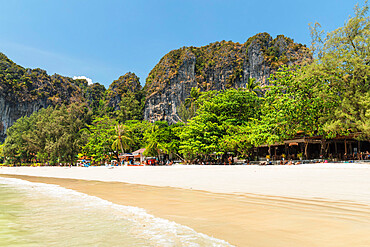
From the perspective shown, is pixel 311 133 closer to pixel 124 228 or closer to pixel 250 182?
pixel 250 182

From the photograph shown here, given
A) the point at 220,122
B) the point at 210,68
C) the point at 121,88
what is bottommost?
the point at 220,122

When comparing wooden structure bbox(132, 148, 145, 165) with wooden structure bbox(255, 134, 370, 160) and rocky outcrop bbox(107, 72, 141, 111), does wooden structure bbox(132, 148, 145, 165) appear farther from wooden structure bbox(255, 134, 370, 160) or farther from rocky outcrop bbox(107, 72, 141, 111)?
rocky outcrop bbox(107, 72, 141, 111)

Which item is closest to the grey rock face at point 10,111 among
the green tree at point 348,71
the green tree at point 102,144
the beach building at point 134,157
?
the green tree at point 102,144

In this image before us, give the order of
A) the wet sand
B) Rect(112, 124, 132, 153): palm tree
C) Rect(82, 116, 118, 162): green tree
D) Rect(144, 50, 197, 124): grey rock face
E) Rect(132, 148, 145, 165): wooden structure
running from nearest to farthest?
1. the wet sand
2. Rect(132, 148, 145, 165): wooden structure
3. Rect(112, 124, 132, 153): palm tree
4. Rect(82, 116, 118, 162): green tree
5. Rect(144, 50, 197, 124): grey rock face

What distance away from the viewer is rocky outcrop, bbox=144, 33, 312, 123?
85.5 meters

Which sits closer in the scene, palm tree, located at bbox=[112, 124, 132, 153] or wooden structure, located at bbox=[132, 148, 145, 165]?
wooden structure, located at bbox=[132, 148, 145, 165]

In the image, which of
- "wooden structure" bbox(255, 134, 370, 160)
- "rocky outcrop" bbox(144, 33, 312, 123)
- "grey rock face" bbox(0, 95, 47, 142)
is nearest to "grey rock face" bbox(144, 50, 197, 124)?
"rocky outcrop" bbox(144, 33, 312, 123)

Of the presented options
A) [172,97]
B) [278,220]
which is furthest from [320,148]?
[172,97]

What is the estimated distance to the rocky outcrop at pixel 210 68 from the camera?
8550cm

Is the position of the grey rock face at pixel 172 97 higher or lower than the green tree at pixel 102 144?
higher

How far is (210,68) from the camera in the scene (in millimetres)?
98625

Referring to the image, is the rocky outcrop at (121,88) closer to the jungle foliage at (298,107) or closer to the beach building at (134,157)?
the beach building at (134,157)

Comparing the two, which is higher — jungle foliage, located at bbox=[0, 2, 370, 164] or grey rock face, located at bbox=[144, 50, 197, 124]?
grey rock face, located at bbox=[144, 50, 197, 124]

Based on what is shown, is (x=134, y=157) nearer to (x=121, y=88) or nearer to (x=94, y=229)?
(x=94, y=229)
